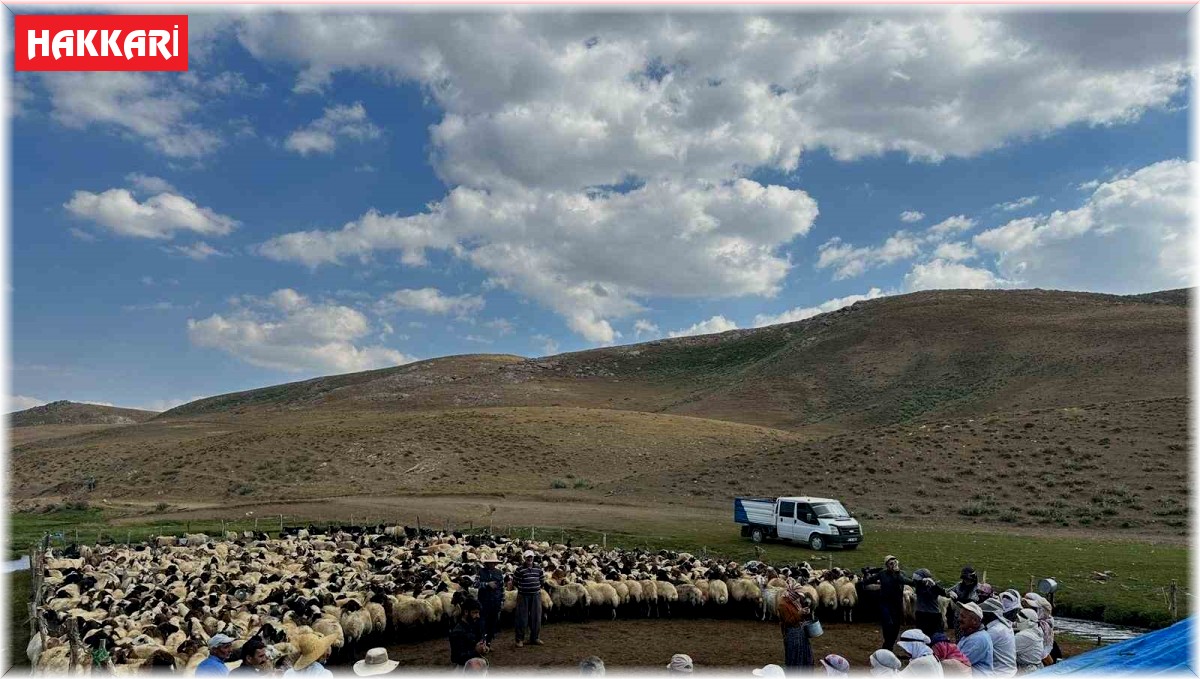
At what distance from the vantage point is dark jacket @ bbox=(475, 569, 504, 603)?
41.4 feet

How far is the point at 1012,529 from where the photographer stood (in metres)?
29.8

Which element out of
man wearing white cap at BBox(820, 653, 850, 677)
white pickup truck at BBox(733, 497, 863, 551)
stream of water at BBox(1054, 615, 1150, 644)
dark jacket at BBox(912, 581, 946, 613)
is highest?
man wearing white cap at BBox(820, 653, 850, 677)

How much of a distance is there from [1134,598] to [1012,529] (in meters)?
14.4

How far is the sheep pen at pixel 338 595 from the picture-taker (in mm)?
11008

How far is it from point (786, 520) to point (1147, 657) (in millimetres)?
20089

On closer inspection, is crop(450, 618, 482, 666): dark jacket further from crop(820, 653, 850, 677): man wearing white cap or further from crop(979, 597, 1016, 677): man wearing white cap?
crop(979, 597, 1016, 677): man wearing white cap

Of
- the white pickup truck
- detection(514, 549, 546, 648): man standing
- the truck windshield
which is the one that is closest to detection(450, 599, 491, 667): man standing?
detection(514, 549, 546, 648): man standing

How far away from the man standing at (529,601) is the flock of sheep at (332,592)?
0.89 metres

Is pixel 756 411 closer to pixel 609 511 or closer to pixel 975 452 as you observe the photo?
pixel 975 452

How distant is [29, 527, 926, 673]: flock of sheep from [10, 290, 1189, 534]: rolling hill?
2073 cm

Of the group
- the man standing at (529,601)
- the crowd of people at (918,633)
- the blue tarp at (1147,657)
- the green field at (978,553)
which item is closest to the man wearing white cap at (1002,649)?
the crowd of people at (918,633)

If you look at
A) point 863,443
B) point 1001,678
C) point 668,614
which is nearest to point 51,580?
point 668,614

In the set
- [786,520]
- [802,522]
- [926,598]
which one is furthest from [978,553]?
[926,598]

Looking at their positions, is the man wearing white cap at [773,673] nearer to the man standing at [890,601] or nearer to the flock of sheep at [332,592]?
the man standing at [890,601]
